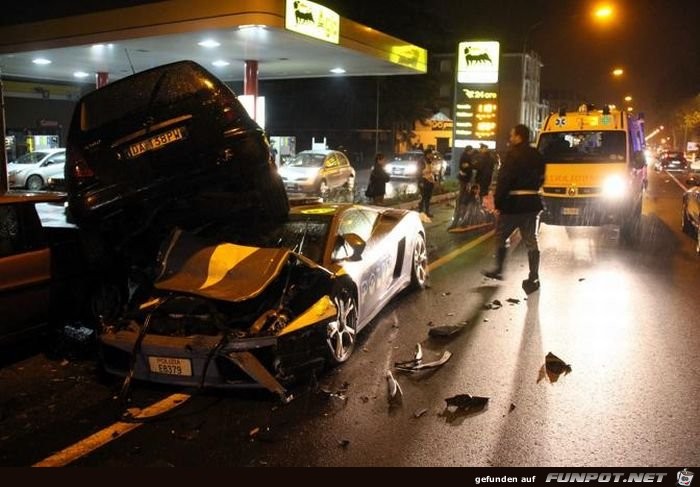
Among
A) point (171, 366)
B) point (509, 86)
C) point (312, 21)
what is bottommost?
point (171, 366)

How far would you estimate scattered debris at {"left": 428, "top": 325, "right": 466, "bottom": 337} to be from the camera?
21.4 ft

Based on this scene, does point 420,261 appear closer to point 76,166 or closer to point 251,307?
point 251,307

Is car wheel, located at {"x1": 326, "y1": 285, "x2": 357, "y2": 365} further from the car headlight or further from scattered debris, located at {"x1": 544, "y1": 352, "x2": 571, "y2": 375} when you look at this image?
the car headlight

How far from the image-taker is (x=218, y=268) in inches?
214

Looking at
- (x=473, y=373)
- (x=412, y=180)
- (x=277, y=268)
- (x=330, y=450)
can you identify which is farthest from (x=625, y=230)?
(x=412, y=180)

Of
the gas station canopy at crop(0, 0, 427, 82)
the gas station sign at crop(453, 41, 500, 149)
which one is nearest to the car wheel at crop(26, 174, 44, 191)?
the gas station canopy at crop(0, 0, 427, 82)

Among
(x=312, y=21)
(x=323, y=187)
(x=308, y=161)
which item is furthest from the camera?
(x=308, y=161)

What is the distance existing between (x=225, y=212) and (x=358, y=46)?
44.2 ft

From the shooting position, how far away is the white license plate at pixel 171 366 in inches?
186

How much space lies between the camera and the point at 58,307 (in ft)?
20.1

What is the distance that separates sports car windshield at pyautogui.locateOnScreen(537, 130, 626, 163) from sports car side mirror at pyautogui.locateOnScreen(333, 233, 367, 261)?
809cm

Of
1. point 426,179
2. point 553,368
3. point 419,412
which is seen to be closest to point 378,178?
point 426,179

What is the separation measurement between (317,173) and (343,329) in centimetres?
1585

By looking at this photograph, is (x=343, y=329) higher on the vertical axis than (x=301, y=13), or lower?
lower
